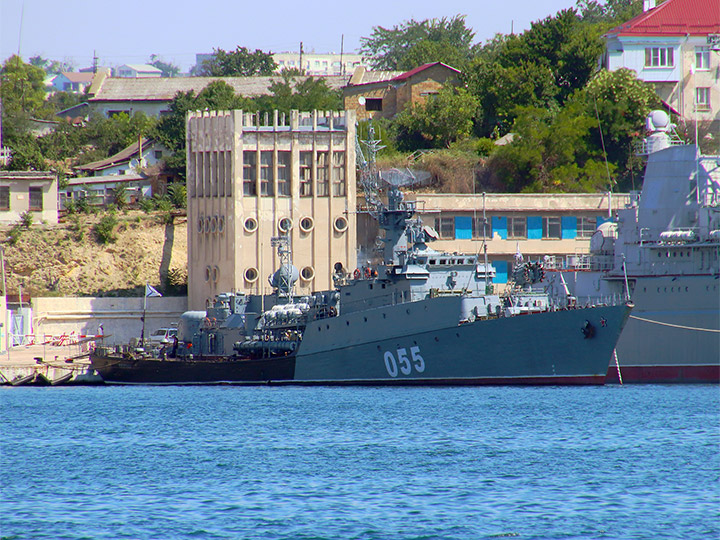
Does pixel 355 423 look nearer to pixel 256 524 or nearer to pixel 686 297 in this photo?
pixel 256 524

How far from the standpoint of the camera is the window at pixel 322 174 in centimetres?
6788

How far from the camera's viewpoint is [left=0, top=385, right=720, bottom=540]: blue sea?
930 inches

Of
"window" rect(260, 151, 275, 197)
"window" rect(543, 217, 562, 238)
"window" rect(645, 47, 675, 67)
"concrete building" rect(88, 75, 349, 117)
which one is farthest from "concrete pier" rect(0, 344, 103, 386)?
"concrete building" rect(88, 75, 349, 117)

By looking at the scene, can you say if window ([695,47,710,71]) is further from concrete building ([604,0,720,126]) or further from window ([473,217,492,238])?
window ([473,217,492,238])

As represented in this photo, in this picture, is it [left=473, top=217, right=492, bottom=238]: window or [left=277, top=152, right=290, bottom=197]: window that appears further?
[left=277, top=152, right=290, bottom=197]: window

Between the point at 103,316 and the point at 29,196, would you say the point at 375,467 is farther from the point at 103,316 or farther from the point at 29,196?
the point at 29,196

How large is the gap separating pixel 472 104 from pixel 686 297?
3307cm

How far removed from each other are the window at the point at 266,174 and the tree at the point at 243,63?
1777 inches

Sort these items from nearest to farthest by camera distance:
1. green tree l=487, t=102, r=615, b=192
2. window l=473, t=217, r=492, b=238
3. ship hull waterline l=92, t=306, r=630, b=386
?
ship hull waterline l=92, t=306, r=630, b=386 < window l=473, t=217, r=492, b=238 < green tree l=487, t=102, r=615, b=192

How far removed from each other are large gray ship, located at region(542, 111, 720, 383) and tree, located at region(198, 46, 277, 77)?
64.9m

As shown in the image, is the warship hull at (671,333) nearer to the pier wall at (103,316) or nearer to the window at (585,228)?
the window at (585,228)

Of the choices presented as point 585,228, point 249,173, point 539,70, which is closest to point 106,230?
point 249,173

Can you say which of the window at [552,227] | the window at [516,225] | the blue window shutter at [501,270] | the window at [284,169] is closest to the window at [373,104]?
the window at [284,169]

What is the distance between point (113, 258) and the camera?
72.1m
